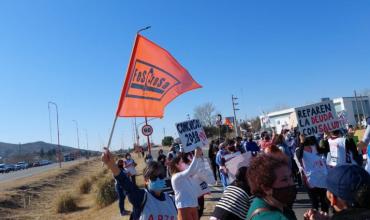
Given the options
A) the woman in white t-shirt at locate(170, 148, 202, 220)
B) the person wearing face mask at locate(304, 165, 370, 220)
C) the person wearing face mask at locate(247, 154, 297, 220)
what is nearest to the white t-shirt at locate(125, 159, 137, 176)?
the woman in white t-shirt at locate(170, 148, 202, 220)

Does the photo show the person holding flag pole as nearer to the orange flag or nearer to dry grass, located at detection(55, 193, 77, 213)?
the orange flag

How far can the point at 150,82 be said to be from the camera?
23.2 ft

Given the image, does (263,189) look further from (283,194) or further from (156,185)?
(156,185)

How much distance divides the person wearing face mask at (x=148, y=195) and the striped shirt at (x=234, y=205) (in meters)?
0.55

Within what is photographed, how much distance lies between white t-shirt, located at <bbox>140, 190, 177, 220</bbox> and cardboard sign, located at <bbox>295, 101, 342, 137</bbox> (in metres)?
7.37

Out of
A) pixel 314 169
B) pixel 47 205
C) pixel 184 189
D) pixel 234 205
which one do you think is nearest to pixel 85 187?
pixel 47 205

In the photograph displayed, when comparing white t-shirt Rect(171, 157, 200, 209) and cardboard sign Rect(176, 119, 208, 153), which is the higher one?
cardboard sign Rect(176, 119, 208, 153)

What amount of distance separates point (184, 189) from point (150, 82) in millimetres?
1773

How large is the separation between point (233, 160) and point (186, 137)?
1942 millimetres

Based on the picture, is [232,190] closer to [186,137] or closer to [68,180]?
[186,137]

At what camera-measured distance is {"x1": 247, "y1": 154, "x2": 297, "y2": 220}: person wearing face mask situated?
→ 2897mm

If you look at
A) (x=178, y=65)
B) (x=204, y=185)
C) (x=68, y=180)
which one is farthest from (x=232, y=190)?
(x=68, y=180)

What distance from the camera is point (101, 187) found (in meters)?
20.6

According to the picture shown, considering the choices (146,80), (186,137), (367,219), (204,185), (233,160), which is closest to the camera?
(367,219)
